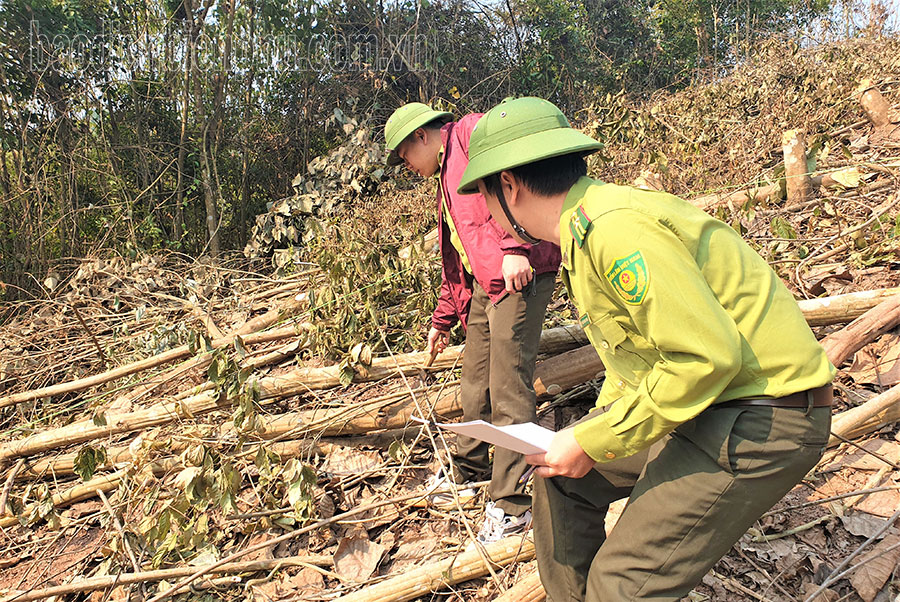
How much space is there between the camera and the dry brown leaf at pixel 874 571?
2.24 m

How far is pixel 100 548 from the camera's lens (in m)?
3.34

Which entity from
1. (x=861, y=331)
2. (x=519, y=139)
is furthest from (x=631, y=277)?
(x=861, y=331)

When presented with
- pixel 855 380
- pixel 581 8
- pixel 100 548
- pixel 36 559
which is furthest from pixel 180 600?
pixel 581 8

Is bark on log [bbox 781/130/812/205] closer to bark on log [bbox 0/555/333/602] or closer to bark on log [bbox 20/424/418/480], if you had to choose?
bark on log [bbox 20/424/418/480]

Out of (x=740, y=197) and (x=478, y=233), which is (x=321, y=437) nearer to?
(x=478, y=233)

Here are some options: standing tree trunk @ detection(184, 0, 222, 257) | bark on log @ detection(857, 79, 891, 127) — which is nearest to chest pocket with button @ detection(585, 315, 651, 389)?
bark on log @ detection(857, 79, 891, 127)

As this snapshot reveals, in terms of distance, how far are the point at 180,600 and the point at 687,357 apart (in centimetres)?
260

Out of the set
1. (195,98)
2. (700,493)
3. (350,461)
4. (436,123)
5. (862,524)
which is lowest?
(862,524)

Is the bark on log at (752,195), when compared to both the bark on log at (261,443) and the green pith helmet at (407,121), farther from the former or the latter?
the bark on log at (261,443)

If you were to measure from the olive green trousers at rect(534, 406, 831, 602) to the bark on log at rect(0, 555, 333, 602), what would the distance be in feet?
5.54

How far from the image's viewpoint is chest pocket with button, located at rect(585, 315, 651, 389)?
162 centimetres

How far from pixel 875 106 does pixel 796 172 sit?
1.97 m

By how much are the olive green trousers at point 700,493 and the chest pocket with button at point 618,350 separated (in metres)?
0.18

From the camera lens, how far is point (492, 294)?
2.75 m
